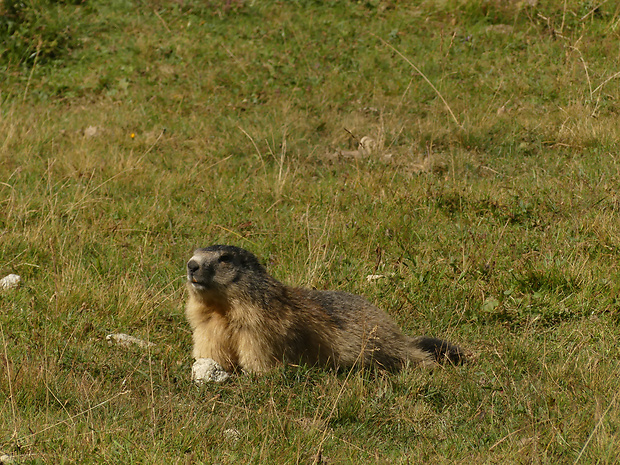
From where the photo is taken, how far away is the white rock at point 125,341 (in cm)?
529

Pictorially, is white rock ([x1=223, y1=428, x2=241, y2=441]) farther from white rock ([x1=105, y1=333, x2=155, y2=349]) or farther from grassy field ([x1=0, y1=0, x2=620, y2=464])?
white rock ([x1=105, y1=333, x2=155, y2=349])

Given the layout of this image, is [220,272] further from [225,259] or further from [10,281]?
[10,281]

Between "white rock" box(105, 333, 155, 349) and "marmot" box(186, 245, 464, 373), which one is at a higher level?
"marmot" box(186, 245, 464, 373)

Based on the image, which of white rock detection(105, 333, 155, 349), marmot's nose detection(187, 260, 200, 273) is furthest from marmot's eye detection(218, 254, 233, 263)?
white rock detection(105, 333, 155, 349)

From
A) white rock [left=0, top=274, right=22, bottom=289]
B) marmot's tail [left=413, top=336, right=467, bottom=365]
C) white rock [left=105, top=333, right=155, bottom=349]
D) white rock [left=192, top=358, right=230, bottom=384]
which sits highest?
white rock [left=192, top=358, right=230, bottom=384]

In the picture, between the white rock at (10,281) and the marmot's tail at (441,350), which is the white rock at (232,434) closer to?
the marmot's tail at (441,350)

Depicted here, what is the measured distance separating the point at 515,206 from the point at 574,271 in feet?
4.35

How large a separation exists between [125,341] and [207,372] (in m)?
0.86

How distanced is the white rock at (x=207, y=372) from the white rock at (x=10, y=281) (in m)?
2.05

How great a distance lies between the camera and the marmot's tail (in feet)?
17.5

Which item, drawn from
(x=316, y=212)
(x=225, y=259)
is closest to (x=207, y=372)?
(x=225, y=259)

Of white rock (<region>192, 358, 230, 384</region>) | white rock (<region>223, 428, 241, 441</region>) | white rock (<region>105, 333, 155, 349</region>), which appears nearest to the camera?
white rock (<region>223, 428, 241, 441</region>)

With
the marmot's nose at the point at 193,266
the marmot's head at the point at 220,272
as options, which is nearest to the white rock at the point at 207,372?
the marmot's head at the point at 220,272

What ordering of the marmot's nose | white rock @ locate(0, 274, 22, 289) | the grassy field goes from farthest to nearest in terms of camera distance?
white rock @ locate(0, 274, 22, 289) → the marmot's nose → the grassy field
